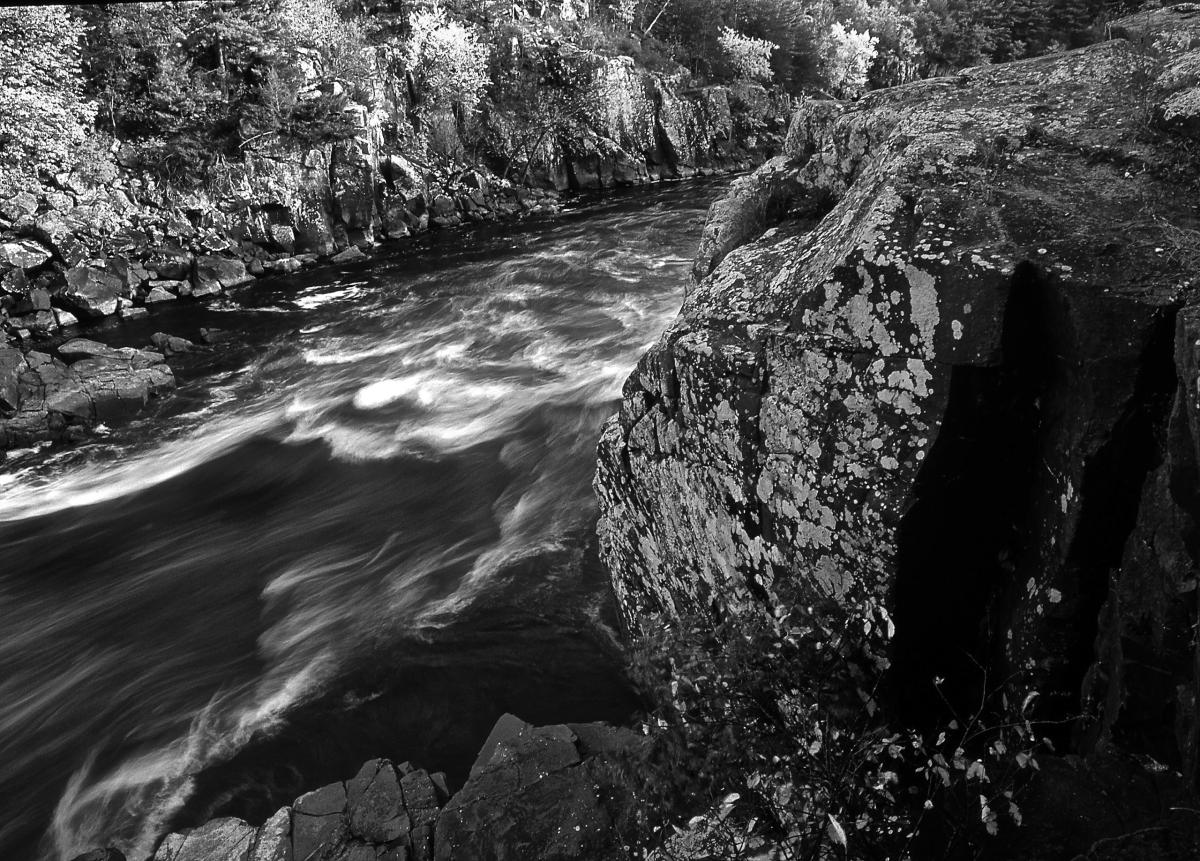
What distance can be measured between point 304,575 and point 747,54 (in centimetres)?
4283

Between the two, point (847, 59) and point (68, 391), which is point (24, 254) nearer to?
point (68, 391)

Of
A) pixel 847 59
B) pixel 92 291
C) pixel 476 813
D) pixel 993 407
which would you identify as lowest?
pixel 476 813

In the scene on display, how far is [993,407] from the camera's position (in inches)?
173

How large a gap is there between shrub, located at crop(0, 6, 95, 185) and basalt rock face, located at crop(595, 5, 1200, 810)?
82.1 feet

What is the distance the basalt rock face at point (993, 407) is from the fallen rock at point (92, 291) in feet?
67.5

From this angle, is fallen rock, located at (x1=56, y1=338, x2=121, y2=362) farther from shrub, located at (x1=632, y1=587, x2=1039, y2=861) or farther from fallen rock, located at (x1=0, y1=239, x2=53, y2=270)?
shrub, located at (x1=632, y1=587, x2=1039, y2=861)

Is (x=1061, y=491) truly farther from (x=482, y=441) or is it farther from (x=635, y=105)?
(x=635, y=105)

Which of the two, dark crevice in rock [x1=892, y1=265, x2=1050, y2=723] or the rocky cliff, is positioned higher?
the rocky cliff

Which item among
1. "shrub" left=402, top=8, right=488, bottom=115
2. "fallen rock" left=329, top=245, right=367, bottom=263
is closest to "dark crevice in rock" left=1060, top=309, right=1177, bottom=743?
"fallen rock" left=329, top=245, right=367, bottom=263

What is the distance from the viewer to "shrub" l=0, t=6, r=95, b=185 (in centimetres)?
2270

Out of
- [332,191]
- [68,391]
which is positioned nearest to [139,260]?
[332,191]

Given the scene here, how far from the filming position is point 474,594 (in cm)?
947

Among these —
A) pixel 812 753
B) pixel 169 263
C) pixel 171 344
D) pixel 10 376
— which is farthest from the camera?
pixel 169 263

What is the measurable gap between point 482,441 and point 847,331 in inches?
371
